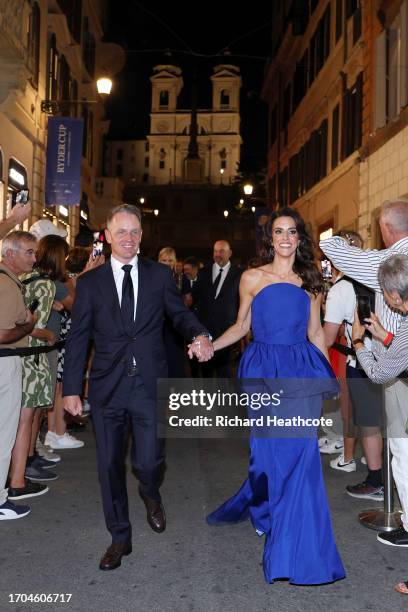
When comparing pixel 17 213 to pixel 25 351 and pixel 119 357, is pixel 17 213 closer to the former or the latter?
pixel 25 351

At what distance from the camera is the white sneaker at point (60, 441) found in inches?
305

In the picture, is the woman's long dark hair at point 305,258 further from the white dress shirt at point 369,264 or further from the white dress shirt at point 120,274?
the white dress shirt at point 120,274

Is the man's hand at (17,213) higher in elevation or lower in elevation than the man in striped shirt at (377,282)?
higher

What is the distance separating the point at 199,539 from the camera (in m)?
4.83

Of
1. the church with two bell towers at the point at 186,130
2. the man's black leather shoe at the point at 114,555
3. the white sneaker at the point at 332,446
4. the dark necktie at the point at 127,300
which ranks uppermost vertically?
the church with two bell towers at the point at 186,130

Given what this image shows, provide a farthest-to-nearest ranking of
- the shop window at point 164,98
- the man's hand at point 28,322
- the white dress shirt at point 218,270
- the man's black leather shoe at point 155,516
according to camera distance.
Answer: the shop window at point 164,98
the white dress shirt at point 218,270
the man's hand at point 28,322
the man's black leather shoe at point 155,516

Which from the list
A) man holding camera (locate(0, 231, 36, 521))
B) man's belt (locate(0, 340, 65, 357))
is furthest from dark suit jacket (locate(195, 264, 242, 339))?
man holding camera (locate(0, 231, 36, 521))

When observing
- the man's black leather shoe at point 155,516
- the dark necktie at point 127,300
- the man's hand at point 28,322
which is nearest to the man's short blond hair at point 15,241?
the man's hand at point 28,322

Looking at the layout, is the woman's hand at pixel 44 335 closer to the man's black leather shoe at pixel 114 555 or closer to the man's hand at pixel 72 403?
the man's hand at pixel 72 403

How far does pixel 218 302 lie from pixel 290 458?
5467 millimetres

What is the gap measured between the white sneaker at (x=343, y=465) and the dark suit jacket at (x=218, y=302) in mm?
3121

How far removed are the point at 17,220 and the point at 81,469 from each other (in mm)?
2753

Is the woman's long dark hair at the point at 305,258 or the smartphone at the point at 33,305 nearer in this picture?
the woman's long dark hair at the point at 305,258

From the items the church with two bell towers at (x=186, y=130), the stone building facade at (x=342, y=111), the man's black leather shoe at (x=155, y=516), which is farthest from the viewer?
the church with two bell towers at (x=186, y=130)
